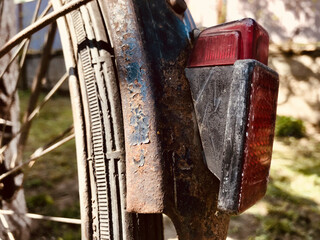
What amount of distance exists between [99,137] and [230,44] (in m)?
0.58

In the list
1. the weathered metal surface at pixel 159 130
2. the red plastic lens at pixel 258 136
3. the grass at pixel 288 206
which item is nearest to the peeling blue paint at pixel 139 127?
the weathered metal surface at pixel 159 130

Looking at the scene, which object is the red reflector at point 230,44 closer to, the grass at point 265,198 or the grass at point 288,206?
the grass at point 265,198

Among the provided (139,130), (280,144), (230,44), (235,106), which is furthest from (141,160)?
(280,144)

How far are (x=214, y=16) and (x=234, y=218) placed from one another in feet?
16.8

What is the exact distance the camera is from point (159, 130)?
1040mm

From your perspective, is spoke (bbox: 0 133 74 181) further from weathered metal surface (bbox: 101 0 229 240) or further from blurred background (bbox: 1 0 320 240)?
blurred background (bbox: 1 0 320 240)

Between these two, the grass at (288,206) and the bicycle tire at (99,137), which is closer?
the bicycle tire at (99,137)

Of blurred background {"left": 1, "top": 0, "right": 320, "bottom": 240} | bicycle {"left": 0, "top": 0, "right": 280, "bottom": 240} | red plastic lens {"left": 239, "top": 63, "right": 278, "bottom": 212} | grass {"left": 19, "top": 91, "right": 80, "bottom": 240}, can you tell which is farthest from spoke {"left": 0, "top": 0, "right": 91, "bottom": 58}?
blurred background {"left": 1, "top": 0, "right": 320, "bottom": 240}

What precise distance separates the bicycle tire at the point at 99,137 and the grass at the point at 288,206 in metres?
1.75

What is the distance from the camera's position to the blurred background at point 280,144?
2.67m

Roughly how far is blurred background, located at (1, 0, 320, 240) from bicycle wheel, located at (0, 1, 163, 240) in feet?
4.48

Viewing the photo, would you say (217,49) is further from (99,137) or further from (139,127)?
(99,137)

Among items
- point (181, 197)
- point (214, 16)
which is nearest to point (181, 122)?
point (181, 197)

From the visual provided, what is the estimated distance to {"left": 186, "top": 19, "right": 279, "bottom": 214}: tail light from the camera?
88cm
